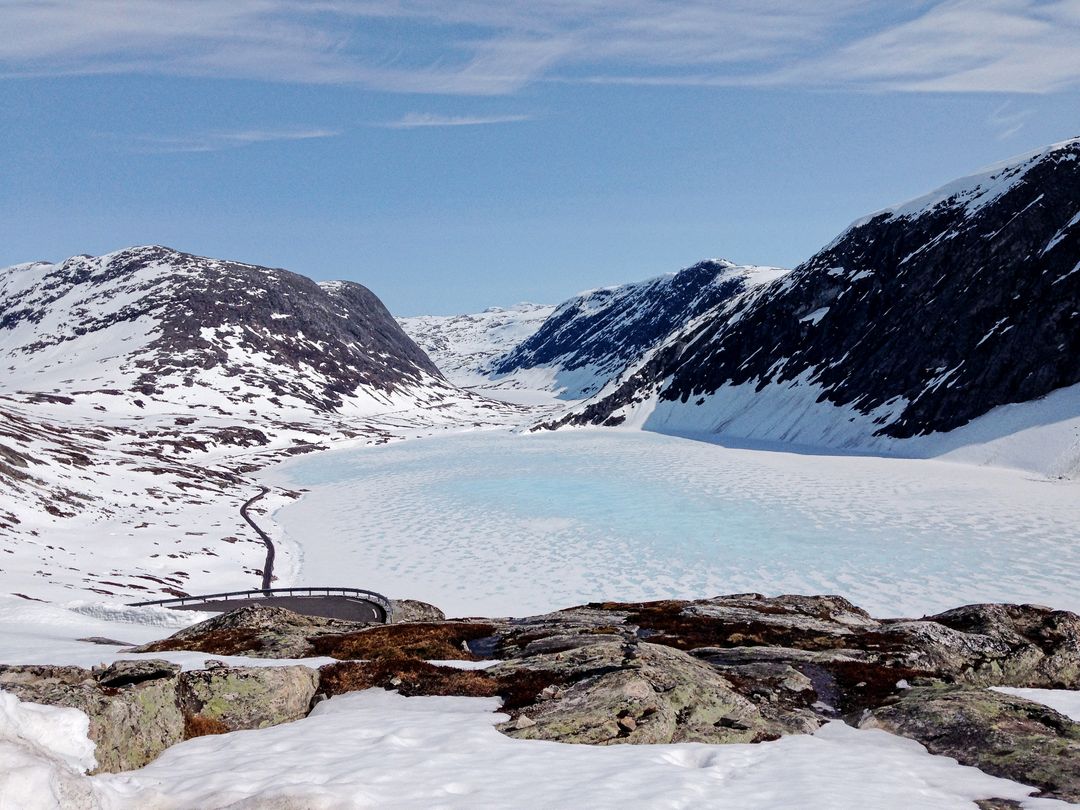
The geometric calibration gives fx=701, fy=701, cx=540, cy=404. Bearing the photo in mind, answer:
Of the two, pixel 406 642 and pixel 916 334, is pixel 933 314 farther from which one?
pixel 406 642

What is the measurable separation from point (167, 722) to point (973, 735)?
14577 mm

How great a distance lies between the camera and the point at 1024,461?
269ft

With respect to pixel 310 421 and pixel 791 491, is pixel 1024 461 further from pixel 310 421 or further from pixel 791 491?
pixel 310 421

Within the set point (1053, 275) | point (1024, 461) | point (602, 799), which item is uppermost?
point (1053, 275)

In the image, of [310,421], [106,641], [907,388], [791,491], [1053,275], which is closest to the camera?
[106,641]

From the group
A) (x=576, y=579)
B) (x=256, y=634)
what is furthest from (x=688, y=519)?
(x=256, y=634)

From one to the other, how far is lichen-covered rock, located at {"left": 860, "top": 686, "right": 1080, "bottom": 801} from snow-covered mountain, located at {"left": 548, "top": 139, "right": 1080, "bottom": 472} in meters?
76.9

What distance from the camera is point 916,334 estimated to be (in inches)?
4818

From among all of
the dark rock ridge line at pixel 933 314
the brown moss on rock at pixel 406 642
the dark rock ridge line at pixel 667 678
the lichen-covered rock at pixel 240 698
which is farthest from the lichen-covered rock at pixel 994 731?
the dark rock ridge line at pixel 933 314

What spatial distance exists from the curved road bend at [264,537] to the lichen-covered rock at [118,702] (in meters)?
28.2

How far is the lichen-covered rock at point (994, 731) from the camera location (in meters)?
11.4

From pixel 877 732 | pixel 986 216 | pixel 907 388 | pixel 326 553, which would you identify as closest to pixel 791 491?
pixel 326 553

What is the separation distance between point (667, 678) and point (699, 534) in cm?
4346

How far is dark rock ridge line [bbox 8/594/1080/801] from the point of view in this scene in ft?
41.0
